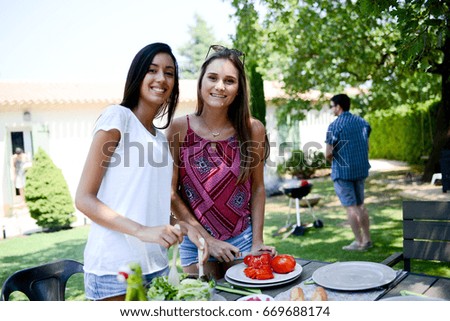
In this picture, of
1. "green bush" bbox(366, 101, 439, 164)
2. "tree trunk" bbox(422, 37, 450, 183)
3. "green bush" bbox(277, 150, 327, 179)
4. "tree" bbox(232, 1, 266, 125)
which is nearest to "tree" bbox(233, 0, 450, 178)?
"tree trunk" bbox(422, 37, 450, 183)

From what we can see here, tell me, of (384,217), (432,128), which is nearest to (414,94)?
(432,128)

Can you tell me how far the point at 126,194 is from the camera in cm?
155

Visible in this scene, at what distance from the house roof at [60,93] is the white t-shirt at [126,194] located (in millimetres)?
10583

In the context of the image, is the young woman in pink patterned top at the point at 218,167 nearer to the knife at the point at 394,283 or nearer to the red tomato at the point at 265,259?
the red tomato at the point at 265,259

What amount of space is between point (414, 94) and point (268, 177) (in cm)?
530

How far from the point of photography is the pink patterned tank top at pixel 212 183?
210cm

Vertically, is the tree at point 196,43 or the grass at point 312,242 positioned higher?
the tree at point 196,43

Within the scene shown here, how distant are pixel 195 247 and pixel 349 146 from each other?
12.7 ft

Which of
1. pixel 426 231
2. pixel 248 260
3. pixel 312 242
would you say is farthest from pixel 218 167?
pixel 312 242

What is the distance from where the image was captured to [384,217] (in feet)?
25.0

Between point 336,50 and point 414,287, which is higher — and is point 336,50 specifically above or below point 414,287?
above

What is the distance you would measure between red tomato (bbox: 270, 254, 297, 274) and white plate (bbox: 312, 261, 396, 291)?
11cm

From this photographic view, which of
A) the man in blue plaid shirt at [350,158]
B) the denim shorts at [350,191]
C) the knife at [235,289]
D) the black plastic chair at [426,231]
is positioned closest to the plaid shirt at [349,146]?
the man in blue plaid shirt at [350,158]

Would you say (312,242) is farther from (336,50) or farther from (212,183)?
(336,50)
